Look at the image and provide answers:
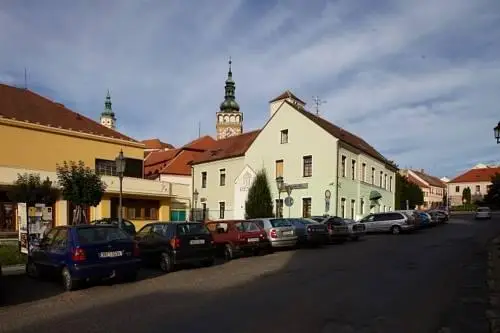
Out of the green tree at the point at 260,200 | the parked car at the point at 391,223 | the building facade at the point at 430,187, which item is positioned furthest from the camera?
the building facade at the point at 430,187

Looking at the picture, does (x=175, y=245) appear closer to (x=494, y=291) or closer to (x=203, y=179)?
(x=494, y=291)

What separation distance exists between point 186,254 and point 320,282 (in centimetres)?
501

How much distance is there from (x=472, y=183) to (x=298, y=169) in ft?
267

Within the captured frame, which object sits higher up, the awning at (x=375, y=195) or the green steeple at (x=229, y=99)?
the green steeple at (x=229, y=99)

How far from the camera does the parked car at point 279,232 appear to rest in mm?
21109

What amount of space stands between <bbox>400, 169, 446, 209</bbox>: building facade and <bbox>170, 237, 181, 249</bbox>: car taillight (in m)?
101

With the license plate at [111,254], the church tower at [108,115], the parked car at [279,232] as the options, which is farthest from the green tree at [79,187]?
the church tower at [108,115]

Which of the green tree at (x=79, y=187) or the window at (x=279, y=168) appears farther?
the window at (x=279, y=168)

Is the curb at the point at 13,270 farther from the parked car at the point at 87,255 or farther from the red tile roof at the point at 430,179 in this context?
the red tile roof at the point at 430,179

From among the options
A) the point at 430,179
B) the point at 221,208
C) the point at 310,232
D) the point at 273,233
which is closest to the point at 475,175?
the point at 430,179

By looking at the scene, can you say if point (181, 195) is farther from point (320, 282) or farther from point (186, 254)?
point (320, 282)

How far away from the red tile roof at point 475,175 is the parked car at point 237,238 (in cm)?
9963

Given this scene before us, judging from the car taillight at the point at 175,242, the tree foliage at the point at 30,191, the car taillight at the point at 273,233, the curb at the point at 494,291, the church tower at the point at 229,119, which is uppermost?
the church tower at the point at 229,119

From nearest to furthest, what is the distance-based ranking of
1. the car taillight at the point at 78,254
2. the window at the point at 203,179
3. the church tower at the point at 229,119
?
the car taillight at the point at 78,254 < the window at the point at 203,179 < the church tower at the point at 229,119
